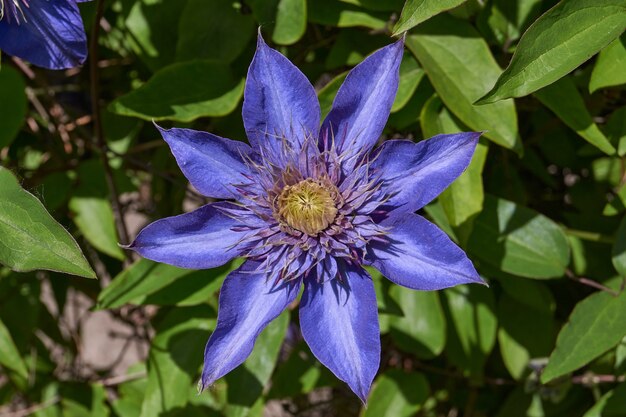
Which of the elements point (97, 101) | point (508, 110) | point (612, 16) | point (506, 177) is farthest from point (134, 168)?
point (612, 16)

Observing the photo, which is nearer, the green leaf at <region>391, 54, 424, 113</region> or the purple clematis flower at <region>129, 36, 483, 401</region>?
the purple clematis flower at <region>129, 36, 483, 401</region>

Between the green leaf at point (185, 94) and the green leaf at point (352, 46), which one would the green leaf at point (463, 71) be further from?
the green leaf at point (185, 94)

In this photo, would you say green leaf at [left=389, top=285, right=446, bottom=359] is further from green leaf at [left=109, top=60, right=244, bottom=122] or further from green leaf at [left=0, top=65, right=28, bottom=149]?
green leaf at [left=0, top=65, right=28, bottom=149]

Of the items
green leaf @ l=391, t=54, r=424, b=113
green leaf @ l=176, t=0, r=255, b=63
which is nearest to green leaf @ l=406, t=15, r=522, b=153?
green leaf @ l=391, t=54, r=424, b=113

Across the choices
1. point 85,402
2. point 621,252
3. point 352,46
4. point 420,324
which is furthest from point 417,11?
point 85,402

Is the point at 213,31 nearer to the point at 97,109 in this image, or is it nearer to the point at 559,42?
the point at 97,109

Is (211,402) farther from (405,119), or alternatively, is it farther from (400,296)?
(405,119)
